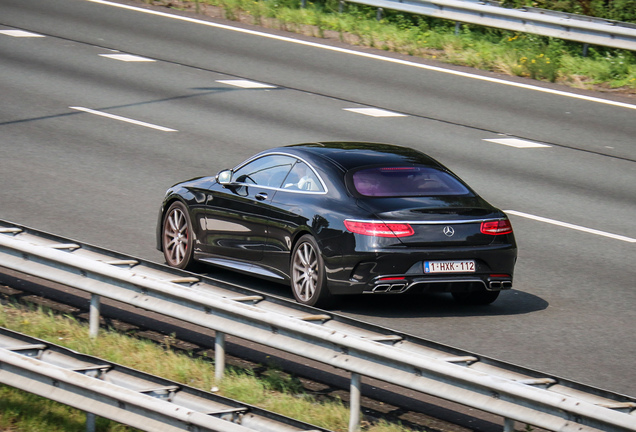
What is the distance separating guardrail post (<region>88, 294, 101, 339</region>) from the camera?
7.88 m

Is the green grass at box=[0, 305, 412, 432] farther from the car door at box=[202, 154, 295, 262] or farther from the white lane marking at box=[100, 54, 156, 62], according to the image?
the white lane marking at box=[100, 54, 156, 62]

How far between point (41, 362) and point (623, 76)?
54.9 ft

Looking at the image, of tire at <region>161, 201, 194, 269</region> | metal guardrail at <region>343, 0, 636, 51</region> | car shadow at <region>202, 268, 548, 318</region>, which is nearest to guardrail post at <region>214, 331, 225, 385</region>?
car shadow at <region>202, 268, 548, 318</region>

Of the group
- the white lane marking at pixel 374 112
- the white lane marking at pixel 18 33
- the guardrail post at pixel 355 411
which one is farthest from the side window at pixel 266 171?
the white lane marking at pixel 18 33

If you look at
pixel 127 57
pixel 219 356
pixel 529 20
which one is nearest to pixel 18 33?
pixel 127 57

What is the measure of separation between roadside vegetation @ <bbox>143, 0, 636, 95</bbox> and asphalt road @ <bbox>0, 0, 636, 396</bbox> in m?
0.69

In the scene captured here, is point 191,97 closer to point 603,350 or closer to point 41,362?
point 603,350

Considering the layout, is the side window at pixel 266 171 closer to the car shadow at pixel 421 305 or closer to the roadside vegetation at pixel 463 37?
the car shadow at pixel 421 305

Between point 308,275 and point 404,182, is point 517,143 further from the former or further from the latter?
point 308,275

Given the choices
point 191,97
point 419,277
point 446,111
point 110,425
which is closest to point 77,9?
point 191,97

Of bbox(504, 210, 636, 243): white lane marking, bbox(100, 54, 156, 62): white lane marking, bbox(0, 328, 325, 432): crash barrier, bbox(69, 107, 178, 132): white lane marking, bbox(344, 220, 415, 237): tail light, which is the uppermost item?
bbox(344, 220, 415, 237): tail light

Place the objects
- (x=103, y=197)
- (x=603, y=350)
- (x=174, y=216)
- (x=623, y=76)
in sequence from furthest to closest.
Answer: (x=623, y=76) → (x=103, y=197) → (x=174, y=216) → (x=603, y=350)

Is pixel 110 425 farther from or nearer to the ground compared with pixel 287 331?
nearer to the ground

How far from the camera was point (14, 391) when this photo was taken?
7.05 meters
